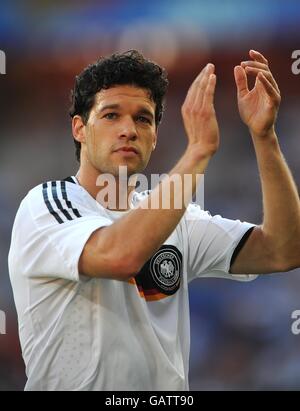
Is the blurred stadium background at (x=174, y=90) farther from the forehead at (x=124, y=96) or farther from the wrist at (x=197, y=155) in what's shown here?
the wrist at (x=197, y=155)

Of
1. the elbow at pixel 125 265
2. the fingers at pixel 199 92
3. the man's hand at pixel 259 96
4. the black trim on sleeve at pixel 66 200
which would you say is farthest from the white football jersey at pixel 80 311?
the man's hand at pixel 259 96

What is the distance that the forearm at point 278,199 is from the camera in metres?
2.52

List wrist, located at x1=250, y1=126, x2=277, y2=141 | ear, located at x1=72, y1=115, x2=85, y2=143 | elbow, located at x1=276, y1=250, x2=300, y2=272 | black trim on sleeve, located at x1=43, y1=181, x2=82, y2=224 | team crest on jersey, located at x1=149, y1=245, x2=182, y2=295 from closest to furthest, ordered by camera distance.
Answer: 1. black trim on sleeve, located at x1=43, y1=181, x2=82, y2=224
2. wrist, located at x1=250, y1=126, x2=277, y2=141
3. team crest on jersey, located at x1=149, y1=245, x2=182, y2=295
4. elbow, located at x1=276, y1=250, x2=300, y2=272
5. ear, located at x1=72, y1=115, x2=85, y2=143

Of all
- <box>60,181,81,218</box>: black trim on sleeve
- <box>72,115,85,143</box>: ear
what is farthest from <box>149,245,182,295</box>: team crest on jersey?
<box>72,115,85,143</box>: ear

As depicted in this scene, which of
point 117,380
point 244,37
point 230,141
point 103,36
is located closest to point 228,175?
point 230,141

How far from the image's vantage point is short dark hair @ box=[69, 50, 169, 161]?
108 inches

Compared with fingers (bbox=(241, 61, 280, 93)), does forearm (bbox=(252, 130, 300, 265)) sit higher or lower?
lower

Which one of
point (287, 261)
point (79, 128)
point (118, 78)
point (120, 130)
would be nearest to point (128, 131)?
point (120, 130)

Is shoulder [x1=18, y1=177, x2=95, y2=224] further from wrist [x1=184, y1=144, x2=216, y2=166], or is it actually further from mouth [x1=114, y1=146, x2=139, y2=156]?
wrist [x1=184, y1=144, x2=216, y2=166]

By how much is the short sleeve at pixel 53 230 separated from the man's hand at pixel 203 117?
0.40 metres

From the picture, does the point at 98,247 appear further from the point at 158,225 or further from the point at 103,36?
the point at 103,36

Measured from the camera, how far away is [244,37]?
566cm

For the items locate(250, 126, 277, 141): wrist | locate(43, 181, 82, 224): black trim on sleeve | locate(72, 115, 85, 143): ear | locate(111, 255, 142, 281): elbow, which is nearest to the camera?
locate(111, 255, 142, 281): elbow

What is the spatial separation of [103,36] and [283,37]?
141 cm
